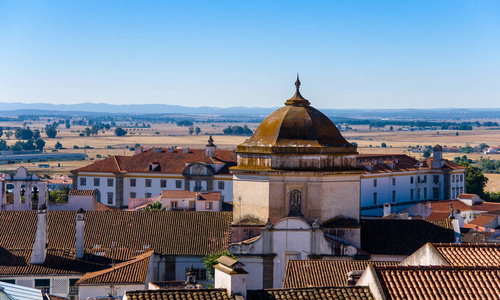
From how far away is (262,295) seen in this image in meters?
18.5

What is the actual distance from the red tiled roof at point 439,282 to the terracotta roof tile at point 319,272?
8118 mm

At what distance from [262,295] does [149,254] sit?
A: 55.3 feet

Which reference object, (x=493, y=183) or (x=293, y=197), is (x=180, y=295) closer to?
(x=293, y=197)

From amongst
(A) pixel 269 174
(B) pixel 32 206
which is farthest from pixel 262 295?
(B) pixel 32 206

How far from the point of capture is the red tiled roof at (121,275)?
30.7m

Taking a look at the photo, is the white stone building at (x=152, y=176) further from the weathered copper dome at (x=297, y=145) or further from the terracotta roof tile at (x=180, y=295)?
the terracotta roof tile at (x=180, y=295)

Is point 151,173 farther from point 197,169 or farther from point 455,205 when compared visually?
point 455,205

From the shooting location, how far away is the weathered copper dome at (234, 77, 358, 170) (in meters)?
33.8

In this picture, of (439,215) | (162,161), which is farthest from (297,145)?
(162,161)

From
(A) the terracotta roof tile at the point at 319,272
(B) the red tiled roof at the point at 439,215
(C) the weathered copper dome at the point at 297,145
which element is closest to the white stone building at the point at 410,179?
(B) the red tiled roof at the point at 439,215

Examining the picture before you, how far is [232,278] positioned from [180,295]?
A: 1.02 m

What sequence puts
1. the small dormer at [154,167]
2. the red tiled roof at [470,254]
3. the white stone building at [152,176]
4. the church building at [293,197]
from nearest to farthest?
the red tiled roof at [470,254] → the church building at [293,197] → the white stone building at [152,176] → the small dormer at [154,167]

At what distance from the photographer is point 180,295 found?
1822cm

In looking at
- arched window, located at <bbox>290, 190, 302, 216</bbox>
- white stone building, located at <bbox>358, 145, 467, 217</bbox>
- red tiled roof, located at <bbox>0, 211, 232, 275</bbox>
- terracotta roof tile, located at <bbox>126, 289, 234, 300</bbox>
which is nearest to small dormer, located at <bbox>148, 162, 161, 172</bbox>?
white stone building, located at <bbox>358, 145, 467, 217</bbox>
